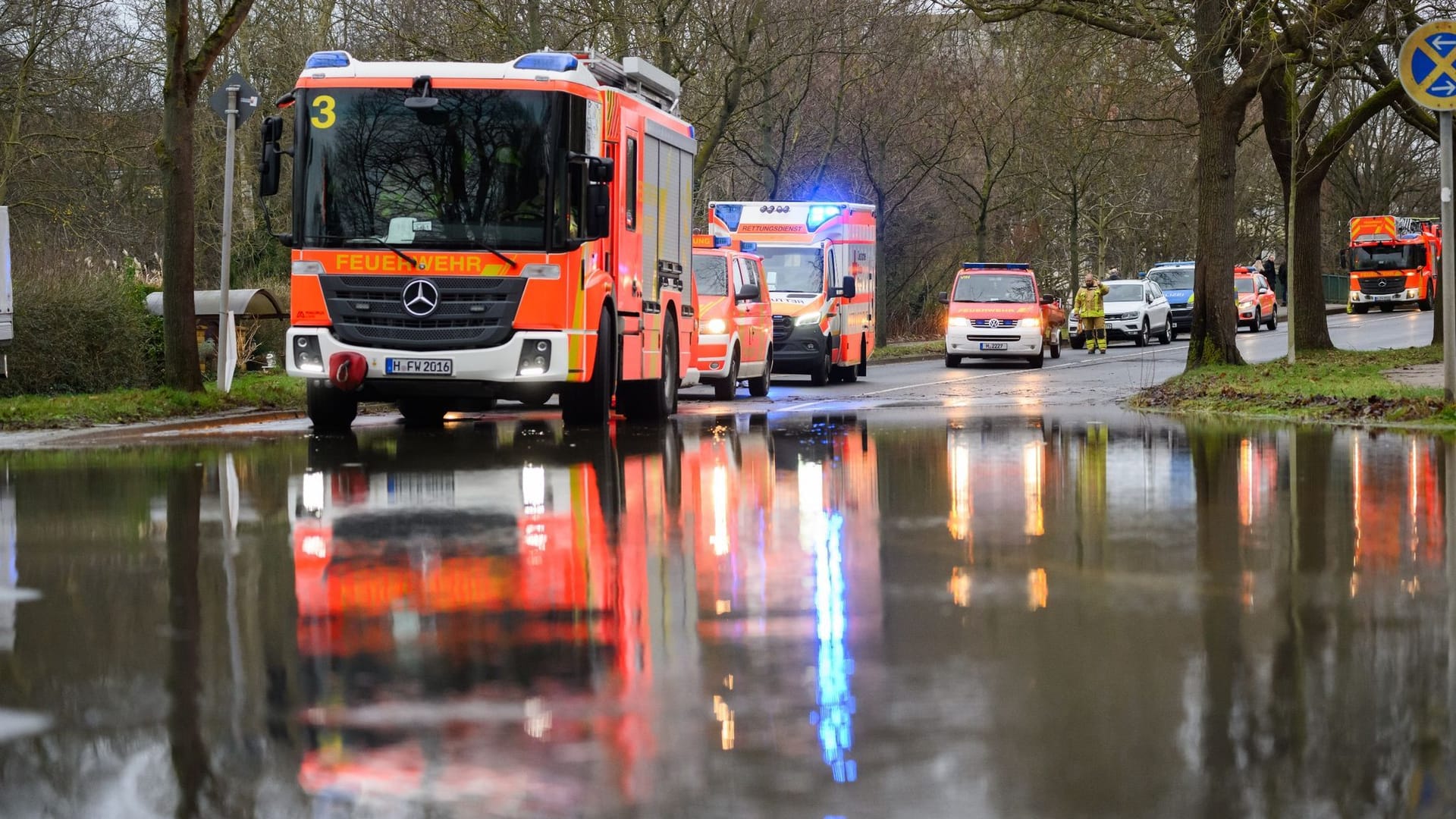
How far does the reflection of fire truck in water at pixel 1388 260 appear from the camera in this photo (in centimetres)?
7431

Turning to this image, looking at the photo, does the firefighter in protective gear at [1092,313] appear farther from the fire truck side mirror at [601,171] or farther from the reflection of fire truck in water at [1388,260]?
the reflection of fire truck in water at [1388,260]

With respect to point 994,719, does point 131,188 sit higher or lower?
higher

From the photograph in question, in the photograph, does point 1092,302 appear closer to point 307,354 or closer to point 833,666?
point 307,354

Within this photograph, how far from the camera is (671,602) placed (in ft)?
25.1

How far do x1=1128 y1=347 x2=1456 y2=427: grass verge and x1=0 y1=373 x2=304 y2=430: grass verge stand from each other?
1017 centimetres

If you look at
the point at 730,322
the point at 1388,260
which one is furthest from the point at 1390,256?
the point at 730,322

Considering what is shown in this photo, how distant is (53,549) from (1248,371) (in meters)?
20.1

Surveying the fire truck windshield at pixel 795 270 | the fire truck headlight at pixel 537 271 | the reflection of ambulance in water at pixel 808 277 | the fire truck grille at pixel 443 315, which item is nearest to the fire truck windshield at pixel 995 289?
the reflection of ambulance in water at pixel 808 277

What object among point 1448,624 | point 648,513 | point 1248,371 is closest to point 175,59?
point 648,513

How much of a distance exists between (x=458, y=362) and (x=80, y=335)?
9.13 m

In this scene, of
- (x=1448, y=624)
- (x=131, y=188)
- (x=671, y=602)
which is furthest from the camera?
(x=131, y=188)

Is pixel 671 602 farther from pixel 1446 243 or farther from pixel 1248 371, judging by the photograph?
pixel 1248 371

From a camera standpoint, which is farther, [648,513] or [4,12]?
[4,12]

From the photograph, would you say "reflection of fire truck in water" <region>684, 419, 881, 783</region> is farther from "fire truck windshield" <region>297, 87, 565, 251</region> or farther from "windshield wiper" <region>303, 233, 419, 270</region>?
"windshield wiper" <region>303, 233, 419, 270</region>
